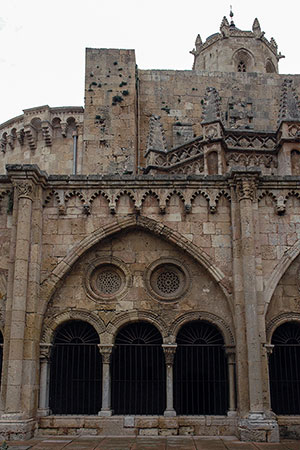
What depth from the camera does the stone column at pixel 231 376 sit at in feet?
38.4

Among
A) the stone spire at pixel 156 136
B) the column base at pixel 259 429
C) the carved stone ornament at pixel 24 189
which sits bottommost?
the column base at pixel 259 429

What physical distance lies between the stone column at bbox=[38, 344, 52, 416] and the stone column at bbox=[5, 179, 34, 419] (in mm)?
741

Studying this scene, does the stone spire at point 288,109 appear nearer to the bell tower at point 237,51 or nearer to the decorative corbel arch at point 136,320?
the decorative corbel arch at point 136,320

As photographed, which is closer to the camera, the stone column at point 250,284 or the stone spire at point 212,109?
the stone column at point 250,284

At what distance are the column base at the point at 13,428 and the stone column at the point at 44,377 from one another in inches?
35.2

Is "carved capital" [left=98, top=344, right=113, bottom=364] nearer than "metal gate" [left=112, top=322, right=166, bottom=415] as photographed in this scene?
Yes

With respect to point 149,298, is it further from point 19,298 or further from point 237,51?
point 237,51

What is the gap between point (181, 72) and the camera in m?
23.3

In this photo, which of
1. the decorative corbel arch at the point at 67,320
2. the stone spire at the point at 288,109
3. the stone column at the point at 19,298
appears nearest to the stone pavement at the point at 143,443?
the stone column at the point at 19,298

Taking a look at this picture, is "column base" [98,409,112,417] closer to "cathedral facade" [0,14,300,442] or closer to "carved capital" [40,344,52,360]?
"cathedral facade" [0,14,300,442]

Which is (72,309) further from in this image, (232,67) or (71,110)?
(232,67)

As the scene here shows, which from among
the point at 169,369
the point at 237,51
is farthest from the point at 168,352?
the point at 237,51

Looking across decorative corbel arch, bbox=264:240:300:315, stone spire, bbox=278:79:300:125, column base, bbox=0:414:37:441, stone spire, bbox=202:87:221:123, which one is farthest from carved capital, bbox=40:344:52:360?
stone spire, bbox=278:79:300:125

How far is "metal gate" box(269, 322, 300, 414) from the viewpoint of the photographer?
12.2 m
